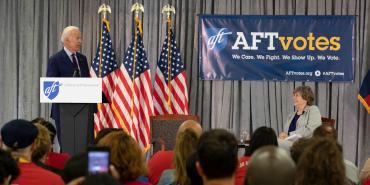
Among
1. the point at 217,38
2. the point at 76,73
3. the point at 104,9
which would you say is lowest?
the point at 76,73

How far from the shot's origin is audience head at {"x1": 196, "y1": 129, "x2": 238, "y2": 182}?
2.53 meters

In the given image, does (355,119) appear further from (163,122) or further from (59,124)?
(59,124)

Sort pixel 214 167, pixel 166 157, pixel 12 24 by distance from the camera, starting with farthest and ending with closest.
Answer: pixel 12 24 < pixel 166 157 < pixel 214 167

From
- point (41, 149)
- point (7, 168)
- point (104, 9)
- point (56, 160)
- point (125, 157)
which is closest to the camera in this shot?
point (7, 168)

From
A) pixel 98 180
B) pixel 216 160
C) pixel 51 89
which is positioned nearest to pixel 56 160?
pixel 51 89

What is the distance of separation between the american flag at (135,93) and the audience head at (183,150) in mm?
4994

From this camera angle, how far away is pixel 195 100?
31.4 feet

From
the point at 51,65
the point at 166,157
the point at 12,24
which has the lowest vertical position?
the point at 166,157

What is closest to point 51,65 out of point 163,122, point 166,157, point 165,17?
point 163,122

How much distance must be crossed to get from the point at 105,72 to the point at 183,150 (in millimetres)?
5507

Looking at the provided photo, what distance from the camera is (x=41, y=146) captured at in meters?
3.81

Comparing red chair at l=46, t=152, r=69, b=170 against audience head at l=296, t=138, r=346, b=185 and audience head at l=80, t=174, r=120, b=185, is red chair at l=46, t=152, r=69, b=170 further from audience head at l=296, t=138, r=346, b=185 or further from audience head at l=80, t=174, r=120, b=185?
audience head at l=80, t=174, r=120, b=185

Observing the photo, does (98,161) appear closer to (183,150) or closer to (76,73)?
(183,150)

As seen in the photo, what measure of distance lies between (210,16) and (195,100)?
1234mm
